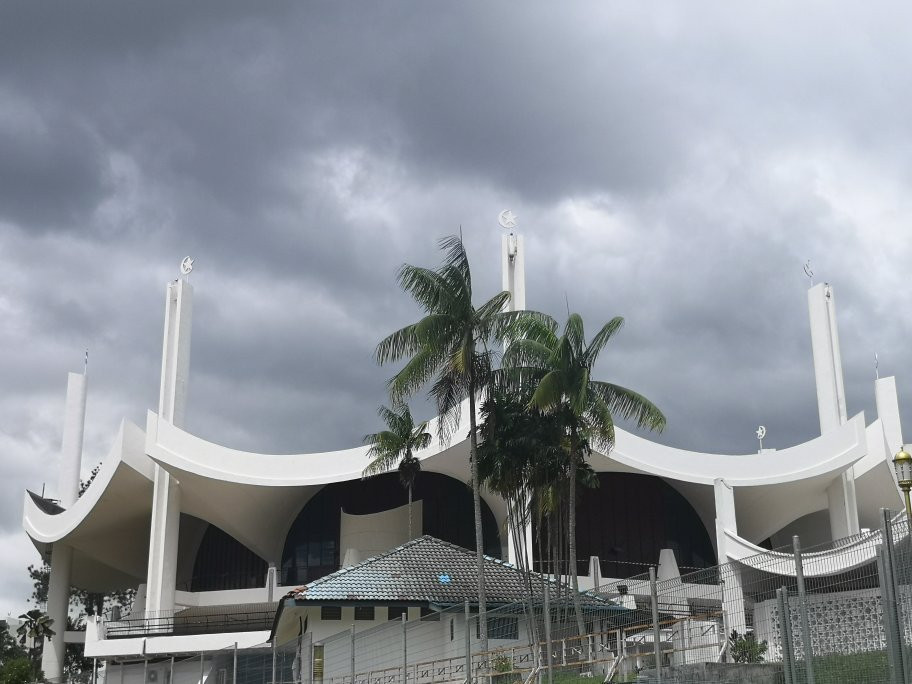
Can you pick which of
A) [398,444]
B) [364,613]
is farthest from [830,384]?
[364,613]

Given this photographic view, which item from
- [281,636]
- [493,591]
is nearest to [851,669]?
[493,591]

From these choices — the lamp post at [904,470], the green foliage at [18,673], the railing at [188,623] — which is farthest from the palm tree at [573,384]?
the green foliage at [18,673]

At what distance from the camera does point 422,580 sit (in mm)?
29469

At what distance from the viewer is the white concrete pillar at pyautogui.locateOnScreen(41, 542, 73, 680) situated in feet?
180

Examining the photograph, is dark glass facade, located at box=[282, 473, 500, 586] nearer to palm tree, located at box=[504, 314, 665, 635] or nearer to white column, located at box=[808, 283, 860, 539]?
white column, located at box=[808, 283, 860, 539]

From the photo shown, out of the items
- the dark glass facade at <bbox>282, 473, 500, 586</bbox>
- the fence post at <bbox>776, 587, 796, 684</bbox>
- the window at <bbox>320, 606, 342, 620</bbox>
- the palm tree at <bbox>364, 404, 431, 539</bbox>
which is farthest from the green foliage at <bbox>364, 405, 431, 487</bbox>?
the fence post at <bbox>776, 587, 796, 684</bbox>

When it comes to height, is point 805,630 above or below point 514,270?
below

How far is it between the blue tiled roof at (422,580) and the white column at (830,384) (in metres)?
21.5

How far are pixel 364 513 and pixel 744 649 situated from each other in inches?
1601

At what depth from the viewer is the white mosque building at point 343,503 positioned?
47531 mm

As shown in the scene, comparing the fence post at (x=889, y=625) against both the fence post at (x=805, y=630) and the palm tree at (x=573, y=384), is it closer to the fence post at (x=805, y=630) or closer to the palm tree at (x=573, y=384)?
the fence post at (x=805, y=630)

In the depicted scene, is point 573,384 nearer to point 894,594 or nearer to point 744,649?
point 744,649

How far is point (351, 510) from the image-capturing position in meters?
54.2

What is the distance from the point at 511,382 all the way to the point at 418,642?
22.1 feet
